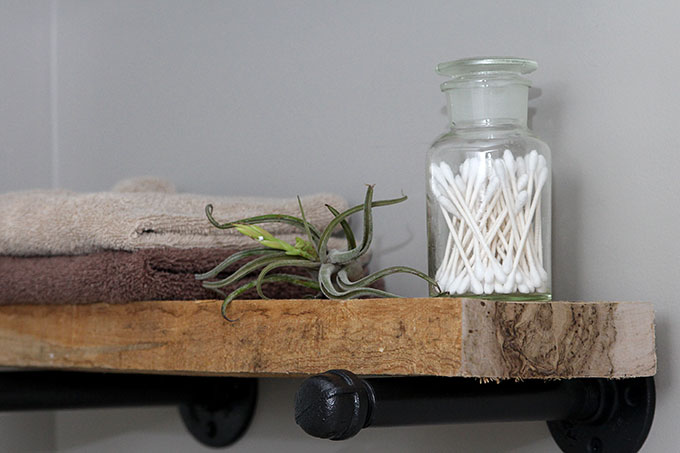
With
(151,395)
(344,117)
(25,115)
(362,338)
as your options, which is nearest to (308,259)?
(362,338)

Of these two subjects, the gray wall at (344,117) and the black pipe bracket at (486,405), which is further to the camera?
the gray wall at (344,117)

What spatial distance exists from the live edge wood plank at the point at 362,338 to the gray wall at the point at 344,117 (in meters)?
0.10

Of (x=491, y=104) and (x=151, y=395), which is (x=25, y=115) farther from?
(x=491, y=104)

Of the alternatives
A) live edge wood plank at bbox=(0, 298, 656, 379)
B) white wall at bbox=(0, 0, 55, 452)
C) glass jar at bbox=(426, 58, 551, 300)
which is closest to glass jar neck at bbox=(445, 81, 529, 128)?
Answer: glass jar at bbox=(426, 58, 551, 300)

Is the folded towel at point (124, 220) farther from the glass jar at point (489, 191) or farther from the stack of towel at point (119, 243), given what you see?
the glass jar at point (489, 191)

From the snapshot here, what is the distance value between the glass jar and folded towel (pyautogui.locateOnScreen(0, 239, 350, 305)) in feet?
0.57

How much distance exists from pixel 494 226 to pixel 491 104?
0.11m

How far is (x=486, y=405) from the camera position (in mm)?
653

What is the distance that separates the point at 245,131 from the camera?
1.04 m

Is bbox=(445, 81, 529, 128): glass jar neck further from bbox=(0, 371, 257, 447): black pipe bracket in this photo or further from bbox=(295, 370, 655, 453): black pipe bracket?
bbox=(0, 371, 257, 447): black pipe bracket

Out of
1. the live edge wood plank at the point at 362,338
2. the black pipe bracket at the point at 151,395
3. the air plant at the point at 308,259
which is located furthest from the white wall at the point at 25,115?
the air plant at the point at 308,259

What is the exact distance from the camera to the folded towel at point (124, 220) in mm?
753

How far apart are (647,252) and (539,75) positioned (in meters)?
0.19

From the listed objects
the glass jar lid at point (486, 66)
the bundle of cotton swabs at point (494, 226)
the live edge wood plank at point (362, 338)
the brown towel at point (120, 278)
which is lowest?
the live edge wood plank at point (362, 338)
